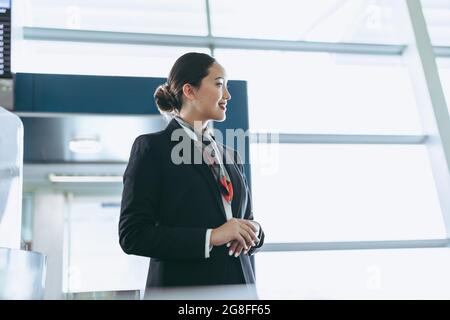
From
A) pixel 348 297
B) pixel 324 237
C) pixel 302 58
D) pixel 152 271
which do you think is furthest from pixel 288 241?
pixel 348 297

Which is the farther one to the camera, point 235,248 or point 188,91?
point 188,91

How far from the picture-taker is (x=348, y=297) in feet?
1.92

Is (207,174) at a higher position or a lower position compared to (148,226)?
Result: higher

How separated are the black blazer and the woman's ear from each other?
7.2 inches

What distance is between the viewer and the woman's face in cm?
140

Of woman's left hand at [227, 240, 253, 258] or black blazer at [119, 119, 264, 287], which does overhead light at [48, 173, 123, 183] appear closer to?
black blazer at [119, 119, 264, 287]

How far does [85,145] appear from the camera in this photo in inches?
131

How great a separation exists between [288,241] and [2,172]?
6.57 ft

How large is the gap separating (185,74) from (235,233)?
504mm

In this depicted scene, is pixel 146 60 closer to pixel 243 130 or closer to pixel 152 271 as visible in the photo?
pixel 243 130

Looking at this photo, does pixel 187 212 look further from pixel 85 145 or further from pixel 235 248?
pixel 85 145

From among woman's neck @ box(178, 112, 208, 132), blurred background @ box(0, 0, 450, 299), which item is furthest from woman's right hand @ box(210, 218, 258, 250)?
blurred background @ box(0, 0, 450, 299)

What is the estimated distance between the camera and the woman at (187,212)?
114 centimetres


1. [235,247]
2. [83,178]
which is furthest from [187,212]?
[83,178]
